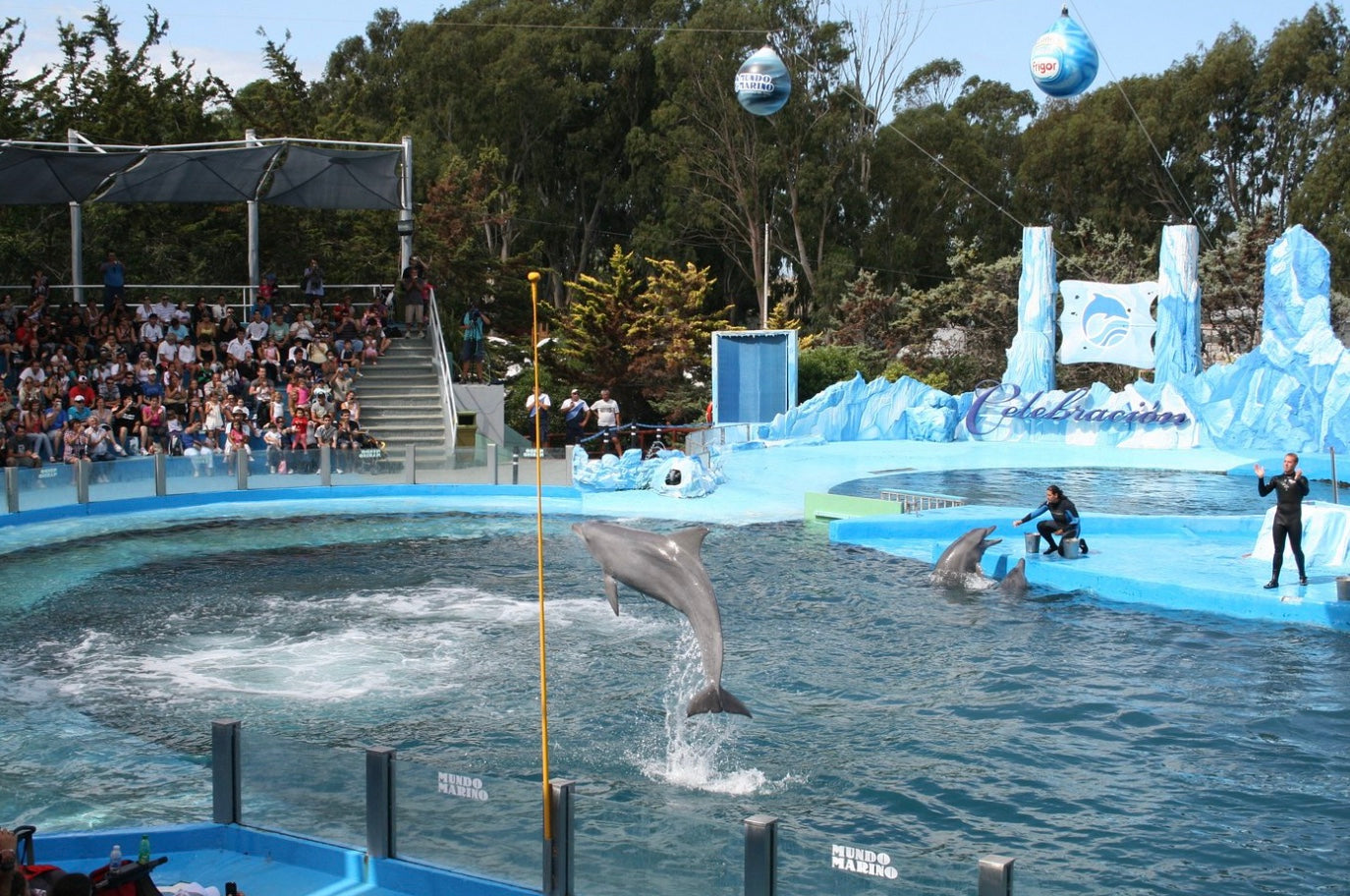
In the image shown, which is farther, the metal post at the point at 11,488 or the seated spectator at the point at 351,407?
the seated spectator at the point at 351,407

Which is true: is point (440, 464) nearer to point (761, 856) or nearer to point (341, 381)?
point (341, 381)

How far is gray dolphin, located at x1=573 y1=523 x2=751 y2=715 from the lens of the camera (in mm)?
8492

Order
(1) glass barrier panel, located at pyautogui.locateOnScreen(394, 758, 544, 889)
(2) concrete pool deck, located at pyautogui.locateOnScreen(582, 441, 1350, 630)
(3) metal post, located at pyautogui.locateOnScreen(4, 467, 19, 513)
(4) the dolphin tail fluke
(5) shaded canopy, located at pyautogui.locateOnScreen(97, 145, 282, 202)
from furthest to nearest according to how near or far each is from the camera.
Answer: (5) shaded canopy, located at pyautogui.locateOnScreen(97, 145, 282, 202), (3) metal post, located at pyautogui.locateOnScreen(4, 467, 19, 513), (2) concrete pool deck, located at pyautogui.locateOnScreen(582, 441, 1350, 630), (4) the dolphin tail fluke, (1) glass barrier panel, located at pyautogui.locateOnScreen(394, 758, 544, 889)

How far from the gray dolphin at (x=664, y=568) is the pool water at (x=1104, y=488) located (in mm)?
11327

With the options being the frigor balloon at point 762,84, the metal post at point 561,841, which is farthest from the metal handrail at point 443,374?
the metal post at point 561,841

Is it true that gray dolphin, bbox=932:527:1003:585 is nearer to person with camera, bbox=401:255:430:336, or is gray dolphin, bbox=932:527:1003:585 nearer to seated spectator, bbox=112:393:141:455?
seated spectator, bbox=112:393:141:455

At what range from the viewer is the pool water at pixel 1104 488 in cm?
2030

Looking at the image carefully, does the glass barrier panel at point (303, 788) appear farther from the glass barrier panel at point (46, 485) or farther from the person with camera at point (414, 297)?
the person with camera at point (414, 297)

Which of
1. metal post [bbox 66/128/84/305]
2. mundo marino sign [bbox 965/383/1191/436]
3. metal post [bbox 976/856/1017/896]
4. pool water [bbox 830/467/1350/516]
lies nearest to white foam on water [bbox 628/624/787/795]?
metal post [bbox 976/856/1017/896]

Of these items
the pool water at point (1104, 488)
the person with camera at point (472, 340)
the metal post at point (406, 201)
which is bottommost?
the pool water at point (1104, 488)

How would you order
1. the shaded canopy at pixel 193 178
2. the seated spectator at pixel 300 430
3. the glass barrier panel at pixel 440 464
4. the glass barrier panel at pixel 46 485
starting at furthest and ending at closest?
the shaded canopy at pixel 193 178 < the glass barrier panel at pixel 440 464 < the seated spectator at pixel 300 430 < the glass barrier panel at pixel 46 485

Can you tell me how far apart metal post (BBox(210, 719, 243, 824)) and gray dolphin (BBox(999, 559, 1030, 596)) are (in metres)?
9.52

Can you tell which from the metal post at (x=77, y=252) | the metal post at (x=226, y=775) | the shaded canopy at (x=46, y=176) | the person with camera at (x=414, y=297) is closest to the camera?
the metal post at (x=226, y=775)

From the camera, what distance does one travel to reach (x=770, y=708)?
10.7 m
